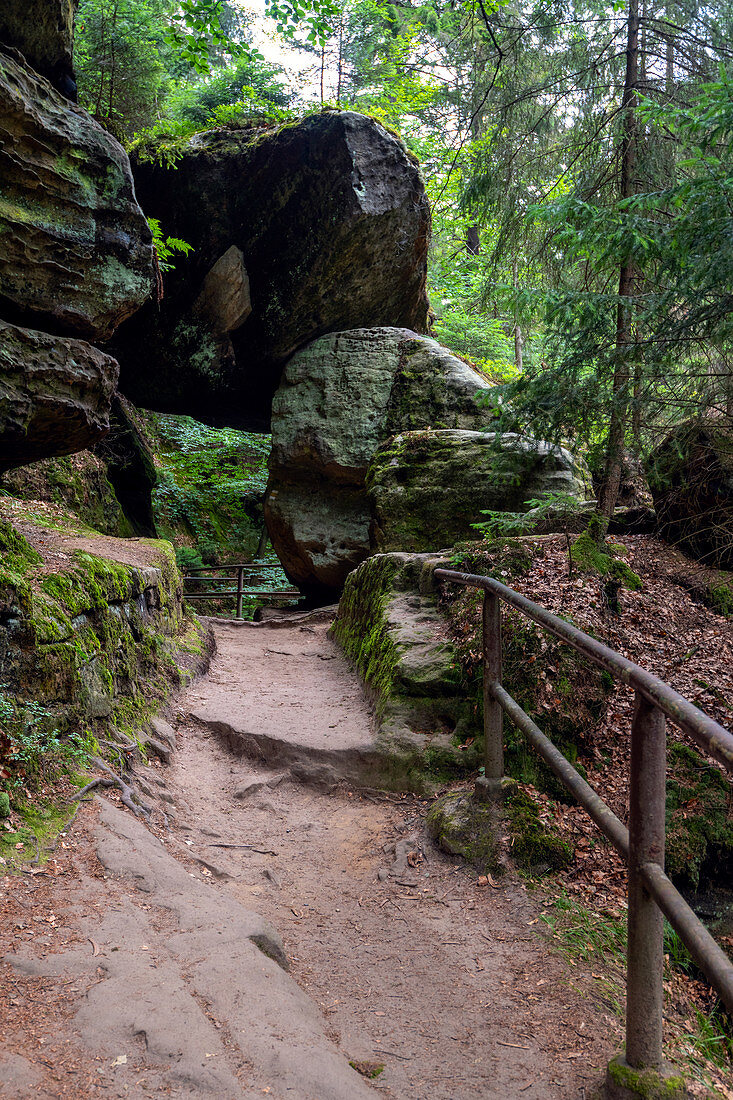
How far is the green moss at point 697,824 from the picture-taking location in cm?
379

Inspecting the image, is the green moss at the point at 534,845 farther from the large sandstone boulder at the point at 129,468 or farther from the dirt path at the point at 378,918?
the large sandstone boulder at the point at 129,468

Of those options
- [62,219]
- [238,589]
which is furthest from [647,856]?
[238,589]

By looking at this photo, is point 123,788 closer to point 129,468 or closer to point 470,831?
point 470,831

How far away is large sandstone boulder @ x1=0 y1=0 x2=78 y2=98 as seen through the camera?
216 inches

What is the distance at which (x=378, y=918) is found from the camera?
314 cm

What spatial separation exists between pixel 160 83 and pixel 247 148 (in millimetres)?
1556

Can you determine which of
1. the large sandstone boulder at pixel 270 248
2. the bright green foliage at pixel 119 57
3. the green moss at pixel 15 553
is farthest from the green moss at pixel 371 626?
the bright green foliage at pixel 119 57

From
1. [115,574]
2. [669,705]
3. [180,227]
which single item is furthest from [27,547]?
[180,227]

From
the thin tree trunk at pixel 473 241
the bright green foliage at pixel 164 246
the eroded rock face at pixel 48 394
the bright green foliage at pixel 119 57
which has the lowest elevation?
the eroded rock face at pixel 48 394

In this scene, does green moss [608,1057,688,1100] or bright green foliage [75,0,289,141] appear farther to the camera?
bright green foliage [75,0,289,141]

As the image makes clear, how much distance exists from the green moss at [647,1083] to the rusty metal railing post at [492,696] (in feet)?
5.55

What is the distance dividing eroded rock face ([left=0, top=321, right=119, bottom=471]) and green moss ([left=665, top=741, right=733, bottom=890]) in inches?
217

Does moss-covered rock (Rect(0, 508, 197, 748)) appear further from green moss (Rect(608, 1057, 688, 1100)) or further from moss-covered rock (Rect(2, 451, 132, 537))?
green moss (Rect(608, 1057, 688, 1100))

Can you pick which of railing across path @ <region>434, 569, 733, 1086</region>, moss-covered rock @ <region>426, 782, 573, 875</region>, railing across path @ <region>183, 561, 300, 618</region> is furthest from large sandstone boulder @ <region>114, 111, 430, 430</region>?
railing across path @ <region>434, 569, 733, 1086</region>
